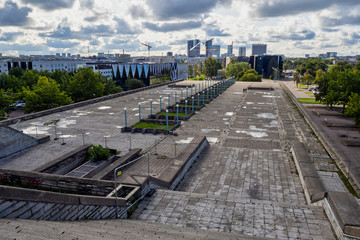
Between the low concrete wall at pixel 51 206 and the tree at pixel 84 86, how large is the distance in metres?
44.6

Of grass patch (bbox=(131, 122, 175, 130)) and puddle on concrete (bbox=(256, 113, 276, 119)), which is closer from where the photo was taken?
grass patch (bbox=(131, 122, 175, 130))

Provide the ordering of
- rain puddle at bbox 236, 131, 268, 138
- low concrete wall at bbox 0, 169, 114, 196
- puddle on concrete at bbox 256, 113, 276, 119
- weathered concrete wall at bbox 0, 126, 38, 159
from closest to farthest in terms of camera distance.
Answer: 1. low concrete wall at bbox 0, 169, 114, 196
2. weathered concrete wall at bbox 0, 126, 38, 159
3. rain puddle at bbox 236, 131, 268, 138
4. puddle on concrete at bbox 256, 113, 276, 119

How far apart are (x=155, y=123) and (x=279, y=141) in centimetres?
1248

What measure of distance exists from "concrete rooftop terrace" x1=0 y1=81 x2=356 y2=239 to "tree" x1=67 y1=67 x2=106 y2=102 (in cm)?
1199

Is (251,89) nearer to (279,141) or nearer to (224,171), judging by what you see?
(279,141)

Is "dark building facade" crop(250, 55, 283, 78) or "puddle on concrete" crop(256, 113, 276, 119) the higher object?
"dark building facade" crop(250, 55, 283, 78)

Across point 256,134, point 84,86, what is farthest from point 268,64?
point 256,134

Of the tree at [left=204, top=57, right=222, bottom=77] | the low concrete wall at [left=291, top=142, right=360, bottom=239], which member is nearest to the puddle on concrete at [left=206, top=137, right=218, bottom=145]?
the low concrete wall at [left=291, top=142, right=360, bottom=239]

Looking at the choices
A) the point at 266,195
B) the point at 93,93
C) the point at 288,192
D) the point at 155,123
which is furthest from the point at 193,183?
the point at 93,93

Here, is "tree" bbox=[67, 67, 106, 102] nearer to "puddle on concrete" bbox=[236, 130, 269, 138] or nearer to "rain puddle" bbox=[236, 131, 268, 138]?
"puddle on concrete" bbox=[236, 130, 269, 138]

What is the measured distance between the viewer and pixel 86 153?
19625mm

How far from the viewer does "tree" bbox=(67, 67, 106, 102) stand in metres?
50.5

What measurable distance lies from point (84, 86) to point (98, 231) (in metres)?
46.7

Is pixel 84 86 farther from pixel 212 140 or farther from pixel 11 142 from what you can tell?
pixel 212 140
